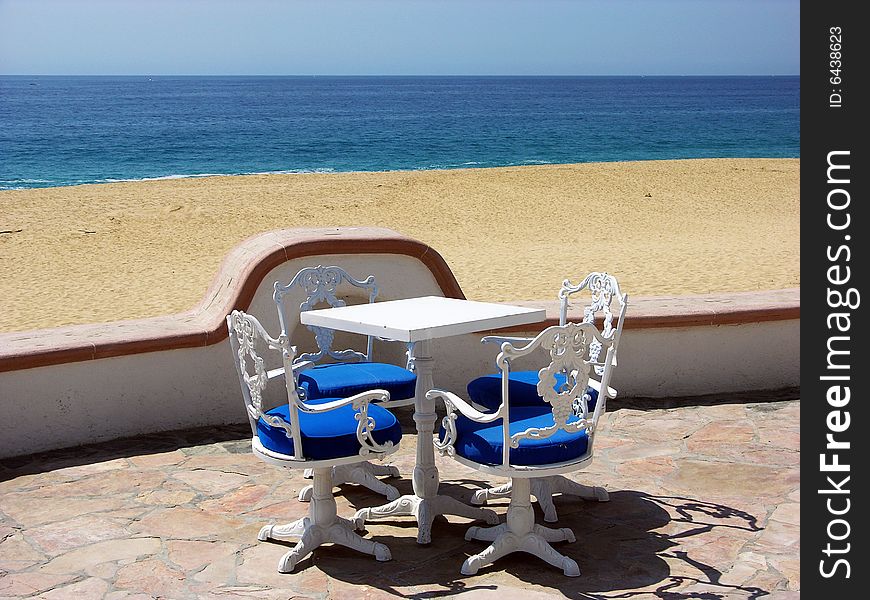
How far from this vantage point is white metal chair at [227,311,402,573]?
436cm

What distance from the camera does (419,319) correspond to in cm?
468

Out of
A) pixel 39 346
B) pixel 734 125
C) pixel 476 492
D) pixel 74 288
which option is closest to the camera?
pixel 476 492

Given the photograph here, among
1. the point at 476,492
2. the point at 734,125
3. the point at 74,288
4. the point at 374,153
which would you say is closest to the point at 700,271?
the point at 74,288

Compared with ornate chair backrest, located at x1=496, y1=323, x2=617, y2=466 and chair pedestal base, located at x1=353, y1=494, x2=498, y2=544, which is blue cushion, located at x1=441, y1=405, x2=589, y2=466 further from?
chair pedestal base, located at x1=353, y1=494, x2=498, y2=544

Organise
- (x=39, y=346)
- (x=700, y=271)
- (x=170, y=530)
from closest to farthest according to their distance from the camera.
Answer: (x=170, y=530), (x=39, y=346), (x=700, y=271)

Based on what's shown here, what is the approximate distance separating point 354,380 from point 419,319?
733 mm

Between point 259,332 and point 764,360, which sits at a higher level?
point 259,332

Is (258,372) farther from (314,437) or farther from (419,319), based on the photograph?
(419,319)

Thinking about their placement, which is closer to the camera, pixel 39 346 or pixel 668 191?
pixel 39 346

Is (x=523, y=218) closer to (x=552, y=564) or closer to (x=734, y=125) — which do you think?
(x=552, y=564)

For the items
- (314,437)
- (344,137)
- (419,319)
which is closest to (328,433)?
(314,437)

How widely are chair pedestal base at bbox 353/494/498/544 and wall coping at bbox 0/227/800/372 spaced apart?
6.23 ft

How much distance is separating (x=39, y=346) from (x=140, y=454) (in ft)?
2.67

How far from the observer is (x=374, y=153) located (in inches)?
1772
